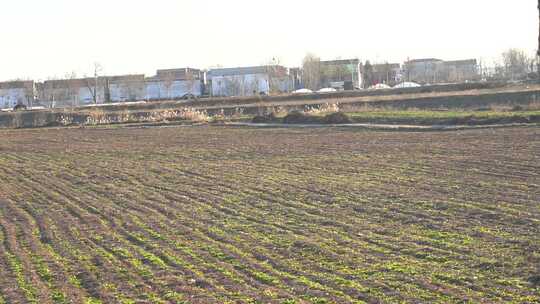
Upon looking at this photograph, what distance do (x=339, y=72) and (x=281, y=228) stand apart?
357 feet

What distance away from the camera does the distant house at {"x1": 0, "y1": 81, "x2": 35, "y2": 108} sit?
108m

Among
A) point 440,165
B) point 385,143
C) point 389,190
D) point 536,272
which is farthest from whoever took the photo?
point 385,143

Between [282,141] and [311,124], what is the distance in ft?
35.9

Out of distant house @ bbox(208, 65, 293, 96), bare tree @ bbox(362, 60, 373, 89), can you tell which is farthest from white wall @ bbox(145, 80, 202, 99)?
bare tree @ bbox(362, 60, 373, 89)

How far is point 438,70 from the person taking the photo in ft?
454

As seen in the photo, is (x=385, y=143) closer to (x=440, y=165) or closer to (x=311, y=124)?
(x=440, y=165)

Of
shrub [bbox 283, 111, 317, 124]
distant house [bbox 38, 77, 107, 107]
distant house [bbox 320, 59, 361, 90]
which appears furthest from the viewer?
distant house [bbox 320, 59, 361, 90]

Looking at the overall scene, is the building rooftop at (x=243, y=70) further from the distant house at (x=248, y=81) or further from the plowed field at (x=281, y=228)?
the plowed field at (x=281, y=228)

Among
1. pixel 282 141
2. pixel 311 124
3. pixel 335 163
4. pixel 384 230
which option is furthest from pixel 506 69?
pixel 384 230

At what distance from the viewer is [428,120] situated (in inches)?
1500

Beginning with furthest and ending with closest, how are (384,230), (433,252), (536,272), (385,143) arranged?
(385,143) < (384,230) < (433,252) < (536,272)

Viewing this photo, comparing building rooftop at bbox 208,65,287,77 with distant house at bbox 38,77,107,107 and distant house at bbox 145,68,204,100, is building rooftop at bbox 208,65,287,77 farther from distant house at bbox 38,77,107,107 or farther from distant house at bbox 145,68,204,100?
distant house at bbox 38,77,107,107

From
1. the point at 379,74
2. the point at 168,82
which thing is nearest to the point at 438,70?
the point at 379,74

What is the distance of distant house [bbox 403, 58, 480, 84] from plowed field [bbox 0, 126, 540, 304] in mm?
97373
